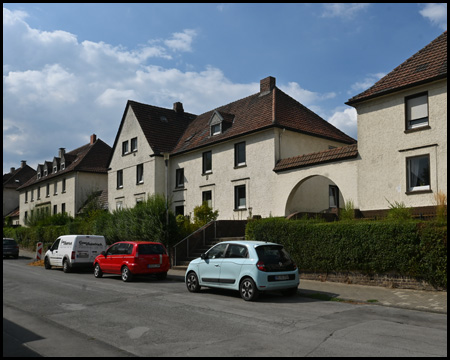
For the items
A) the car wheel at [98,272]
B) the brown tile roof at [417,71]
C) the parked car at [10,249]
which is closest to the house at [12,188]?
the parked car at [10,249]

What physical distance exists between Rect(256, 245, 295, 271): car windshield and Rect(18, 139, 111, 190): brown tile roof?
35730 millimetres

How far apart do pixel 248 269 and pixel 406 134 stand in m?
11.1

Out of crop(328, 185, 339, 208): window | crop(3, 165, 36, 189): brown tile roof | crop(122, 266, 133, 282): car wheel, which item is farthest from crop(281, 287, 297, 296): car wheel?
crop(3, 165, 36, 189): brown tile roof

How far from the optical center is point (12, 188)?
71562 millimetres

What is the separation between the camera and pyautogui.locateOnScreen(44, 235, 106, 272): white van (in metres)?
21.2

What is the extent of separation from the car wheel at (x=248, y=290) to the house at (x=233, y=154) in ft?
35.5

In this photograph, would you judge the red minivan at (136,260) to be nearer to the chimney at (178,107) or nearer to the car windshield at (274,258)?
the car windshield at (274,258)

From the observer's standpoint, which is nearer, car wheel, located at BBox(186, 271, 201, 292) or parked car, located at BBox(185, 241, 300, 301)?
parked car, located at BBox(185, 241, 300, 301)

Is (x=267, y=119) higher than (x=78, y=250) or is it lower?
higher

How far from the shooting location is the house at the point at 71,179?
47.1 meters

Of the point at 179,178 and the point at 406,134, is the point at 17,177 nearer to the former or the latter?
the point at 179,178

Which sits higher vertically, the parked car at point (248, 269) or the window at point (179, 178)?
the window at point (179, 178)

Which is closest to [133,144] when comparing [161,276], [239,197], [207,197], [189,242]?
[207,197]

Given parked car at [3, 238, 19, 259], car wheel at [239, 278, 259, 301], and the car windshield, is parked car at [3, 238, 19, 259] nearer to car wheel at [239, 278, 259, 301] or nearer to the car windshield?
car wheel at [239, 278, 259, 301]
